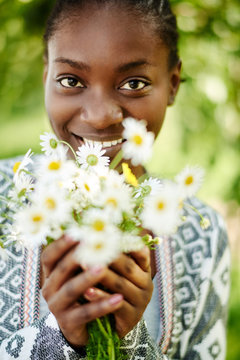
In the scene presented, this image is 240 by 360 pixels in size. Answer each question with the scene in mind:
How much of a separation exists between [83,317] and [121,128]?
46 centimetres

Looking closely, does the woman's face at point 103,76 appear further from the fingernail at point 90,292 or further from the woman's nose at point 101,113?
the fingernail at point 90,292

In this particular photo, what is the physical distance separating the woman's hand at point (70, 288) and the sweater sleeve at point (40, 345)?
0.13 metres

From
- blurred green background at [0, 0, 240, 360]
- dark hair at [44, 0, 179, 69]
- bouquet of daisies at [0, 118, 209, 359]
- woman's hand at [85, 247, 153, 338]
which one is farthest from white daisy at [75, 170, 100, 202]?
blurred green background at [0, 0, 240, 360]

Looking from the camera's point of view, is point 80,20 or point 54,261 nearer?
point 54,261

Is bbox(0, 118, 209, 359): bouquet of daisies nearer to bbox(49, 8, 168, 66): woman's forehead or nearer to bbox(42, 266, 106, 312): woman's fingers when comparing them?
bbox(42, 266, 106, 312): woman's fingers

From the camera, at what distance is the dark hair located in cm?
96

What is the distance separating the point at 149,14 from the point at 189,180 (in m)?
0.55

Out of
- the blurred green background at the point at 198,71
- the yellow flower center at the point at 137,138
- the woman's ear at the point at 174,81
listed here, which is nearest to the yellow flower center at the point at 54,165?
the yellow flower center at the point at 137,138

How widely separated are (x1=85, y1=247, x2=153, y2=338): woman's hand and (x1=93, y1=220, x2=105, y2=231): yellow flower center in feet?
0.36

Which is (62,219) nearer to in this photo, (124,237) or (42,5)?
(124,237)

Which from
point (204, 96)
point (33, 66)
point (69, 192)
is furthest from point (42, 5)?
point (69, 192)

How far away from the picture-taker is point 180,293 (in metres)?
1.17

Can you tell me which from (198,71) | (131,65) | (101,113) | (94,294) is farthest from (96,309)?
(198,71)

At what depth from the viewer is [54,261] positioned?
61 cm
